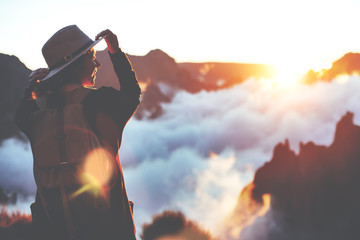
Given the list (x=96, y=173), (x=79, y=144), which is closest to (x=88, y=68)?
(x=79, y=144)

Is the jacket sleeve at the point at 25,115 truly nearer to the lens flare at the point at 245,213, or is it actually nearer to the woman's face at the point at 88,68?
the woman's face at the point at 88,68

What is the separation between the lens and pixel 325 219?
66.5 metres

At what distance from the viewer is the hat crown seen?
2.03 meters

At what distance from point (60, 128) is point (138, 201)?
126m

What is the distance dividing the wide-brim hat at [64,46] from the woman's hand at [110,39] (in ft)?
0.24

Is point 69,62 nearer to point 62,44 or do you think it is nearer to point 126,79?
point 62,44

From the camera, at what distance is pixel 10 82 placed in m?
62.7

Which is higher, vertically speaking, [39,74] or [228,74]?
[228,74]

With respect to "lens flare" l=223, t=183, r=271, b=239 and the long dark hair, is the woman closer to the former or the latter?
the long dark hair

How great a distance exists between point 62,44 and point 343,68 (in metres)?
121

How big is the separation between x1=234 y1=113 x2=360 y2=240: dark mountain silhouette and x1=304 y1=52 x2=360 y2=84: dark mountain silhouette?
45.0 m

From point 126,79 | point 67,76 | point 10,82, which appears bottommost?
point 126,79

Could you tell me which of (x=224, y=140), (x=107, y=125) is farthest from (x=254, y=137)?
(x=107, y=125)

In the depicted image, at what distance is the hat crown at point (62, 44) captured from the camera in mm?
2025
